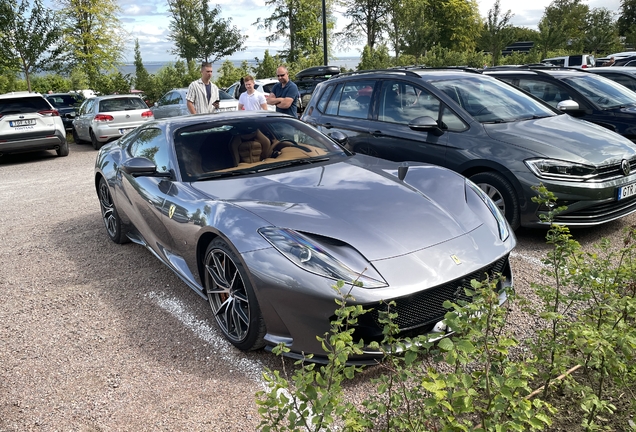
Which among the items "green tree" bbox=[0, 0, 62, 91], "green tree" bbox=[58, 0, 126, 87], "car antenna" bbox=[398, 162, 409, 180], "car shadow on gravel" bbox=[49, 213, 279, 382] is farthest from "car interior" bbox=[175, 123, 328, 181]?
"green tree" bbox=[58, 0, 126, 87]

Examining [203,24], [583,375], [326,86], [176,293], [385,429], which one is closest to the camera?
[385,429]

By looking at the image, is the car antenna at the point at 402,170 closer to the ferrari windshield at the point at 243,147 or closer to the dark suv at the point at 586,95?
the ferrari windshield at the point at 243,147

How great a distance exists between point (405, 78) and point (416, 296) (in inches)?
149

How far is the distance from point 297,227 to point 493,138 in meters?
2.91

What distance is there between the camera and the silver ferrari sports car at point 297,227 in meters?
2.87

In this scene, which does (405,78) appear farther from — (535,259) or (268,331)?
(268,331)

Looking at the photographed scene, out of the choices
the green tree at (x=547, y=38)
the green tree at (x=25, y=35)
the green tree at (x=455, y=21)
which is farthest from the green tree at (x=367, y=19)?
the green tree at (x=25, y=35)

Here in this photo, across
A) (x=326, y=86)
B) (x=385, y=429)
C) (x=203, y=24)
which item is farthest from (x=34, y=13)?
(x=203, y=24)

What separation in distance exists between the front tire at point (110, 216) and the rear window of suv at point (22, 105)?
27.8ft

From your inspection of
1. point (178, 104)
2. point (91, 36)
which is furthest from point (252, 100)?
point (91, 36)

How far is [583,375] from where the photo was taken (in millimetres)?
2785

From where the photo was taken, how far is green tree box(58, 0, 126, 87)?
89.0 feet

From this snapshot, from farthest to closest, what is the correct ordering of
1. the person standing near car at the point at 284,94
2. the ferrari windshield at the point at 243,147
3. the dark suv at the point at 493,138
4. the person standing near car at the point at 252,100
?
the person standing near car at the point at 252,100 → the person standing near car at the point at 284,94 → the dark suv at the point at 493,138 → the ferrari windshield at the point at 243,147

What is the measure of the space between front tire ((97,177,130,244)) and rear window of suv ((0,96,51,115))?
8.46 meters
